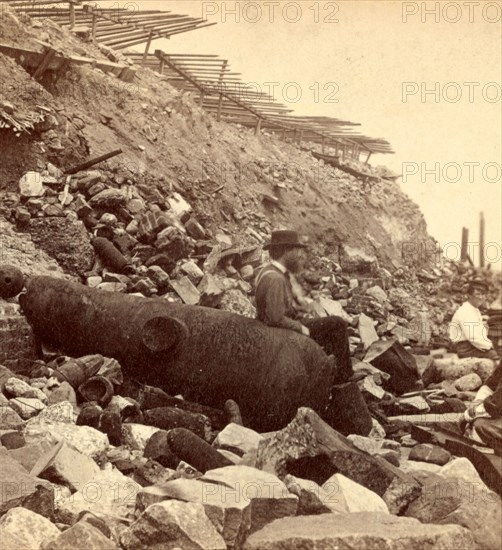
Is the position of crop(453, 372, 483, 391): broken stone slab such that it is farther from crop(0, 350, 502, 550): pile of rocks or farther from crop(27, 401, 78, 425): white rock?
crop(27, 401, 78, 425): white rock

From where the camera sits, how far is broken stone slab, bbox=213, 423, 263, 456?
4.98 m

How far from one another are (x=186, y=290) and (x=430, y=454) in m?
3.71

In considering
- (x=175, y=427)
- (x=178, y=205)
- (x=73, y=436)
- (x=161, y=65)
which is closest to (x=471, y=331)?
(x=175, y=427)

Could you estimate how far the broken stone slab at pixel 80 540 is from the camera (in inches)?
121

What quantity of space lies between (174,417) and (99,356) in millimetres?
1055

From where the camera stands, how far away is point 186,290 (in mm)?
8109

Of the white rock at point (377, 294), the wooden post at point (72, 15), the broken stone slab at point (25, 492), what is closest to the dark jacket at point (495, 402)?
the broken stone slab at point (25, 492)

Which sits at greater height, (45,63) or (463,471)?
(45,63)

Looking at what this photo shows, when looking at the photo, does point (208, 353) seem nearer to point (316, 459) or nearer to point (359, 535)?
point (316, 459)

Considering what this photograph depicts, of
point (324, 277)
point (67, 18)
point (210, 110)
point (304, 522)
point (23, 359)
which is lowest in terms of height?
point (304, 522)

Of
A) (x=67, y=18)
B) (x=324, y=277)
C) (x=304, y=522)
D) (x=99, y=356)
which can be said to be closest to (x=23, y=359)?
(x=99, y=356)

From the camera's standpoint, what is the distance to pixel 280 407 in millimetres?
5562

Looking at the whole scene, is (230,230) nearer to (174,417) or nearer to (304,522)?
(174,417)

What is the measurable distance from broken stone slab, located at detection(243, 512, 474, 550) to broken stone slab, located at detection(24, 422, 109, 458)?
1614 mm
